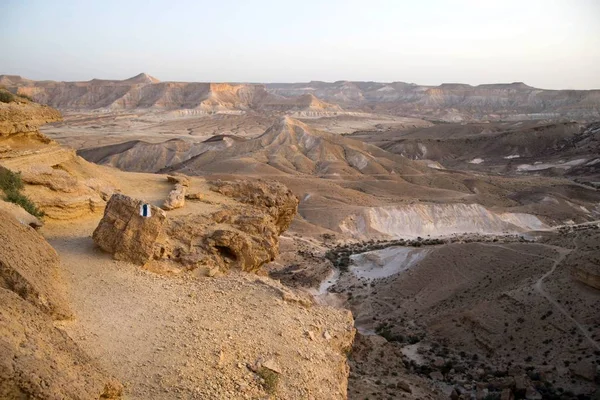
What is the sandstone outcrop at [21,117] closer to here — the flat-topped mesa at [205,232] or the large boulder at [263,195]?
the flat-topped mesa at [205,232]

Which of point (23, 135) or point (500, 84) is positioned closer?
point (23, 135)

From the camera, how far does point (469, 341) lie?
49.4 ft

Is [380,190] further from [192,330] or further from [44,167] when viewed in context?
[192,330]

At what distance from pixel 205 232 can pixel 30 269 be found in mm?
5336

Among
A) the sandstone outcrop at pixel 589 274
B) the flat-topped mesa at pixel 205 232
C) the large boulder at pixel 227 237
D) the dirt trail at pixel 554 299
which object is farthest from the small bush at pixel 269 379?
the sandstone outcrop at pixel 589 274

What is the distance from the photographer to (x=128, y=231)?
1013 centimetres

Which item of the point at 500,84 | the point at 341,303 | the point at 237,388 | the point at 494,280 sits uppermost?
the point at 500,84

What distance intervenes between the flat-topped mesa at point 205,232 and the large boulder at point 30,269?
1447 mm

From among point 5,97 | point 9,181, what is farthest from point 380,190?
point 9,181

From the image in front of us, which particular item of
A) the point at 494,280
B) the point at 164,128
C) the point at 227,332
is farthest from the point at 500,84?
the point at 227,332

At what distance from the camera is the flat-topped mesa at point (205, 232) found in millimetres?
10188

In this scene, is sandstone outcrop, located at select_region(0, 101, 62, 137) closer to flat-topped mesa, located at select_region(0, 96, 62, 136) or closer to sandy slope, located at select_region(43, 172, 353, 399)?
flat-topped mesa, located at select_region(0, 96, 62, 136)

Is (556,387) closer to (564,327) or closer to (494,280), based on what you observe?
(564,327)

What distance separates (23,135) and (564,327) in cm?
1607
